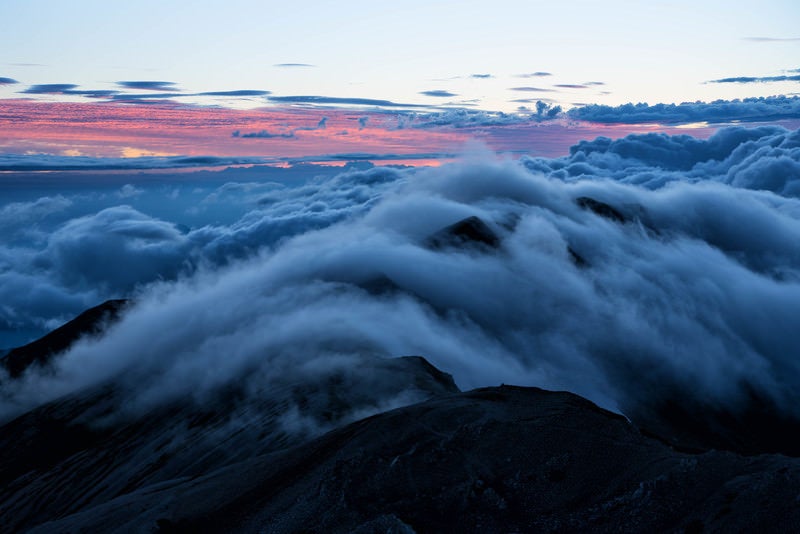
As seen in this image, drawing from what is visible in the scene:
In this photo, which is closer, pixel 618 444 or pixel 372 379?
pixel 618 444

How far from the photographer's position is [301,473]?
26625mm

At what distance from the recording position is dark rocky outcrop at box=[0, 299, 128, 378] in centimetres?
16912

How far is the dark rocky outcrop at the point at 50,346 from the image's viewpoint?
169125mm

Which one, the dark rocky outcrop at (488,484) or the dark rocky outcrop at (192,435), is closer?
the dark rocky outcrop at (488,484)

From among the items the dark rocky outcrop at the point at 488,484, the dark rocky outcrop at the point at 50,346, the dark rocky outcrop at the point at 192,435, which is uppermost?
the dark rocky outcrop at the point at 488,484

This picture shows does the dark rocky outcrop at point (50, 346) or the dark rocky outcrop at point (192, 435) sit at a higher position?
the dark rocky outcrop at point (192, 435)

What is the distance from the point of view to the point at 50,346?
579 feet

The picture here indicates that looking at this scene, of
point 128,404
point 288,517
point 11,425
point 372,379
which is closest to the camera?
point 288,517

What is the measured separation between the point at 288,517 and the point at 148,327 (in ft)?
521

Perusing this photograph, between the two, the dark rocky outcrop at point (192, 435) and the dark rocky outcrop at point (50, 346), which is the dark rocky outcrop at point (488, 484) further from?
the dark rocky outcrop at point (50, 346)

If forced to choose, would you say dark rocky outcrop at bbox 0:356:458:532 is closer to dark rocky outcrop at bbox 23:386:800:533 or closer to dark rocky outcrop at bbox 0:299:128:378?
dark rocky outcrop at bbox 23:386:800:533

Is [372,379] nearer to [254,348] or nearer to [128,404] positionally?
[254,348]

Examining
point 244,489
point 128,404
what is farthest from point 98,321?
point 244,489

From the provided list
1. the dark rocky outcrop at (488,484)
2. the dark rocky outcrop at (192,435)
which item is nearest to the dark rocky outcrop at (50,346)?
the dark rocky outcrop at (192,435)
